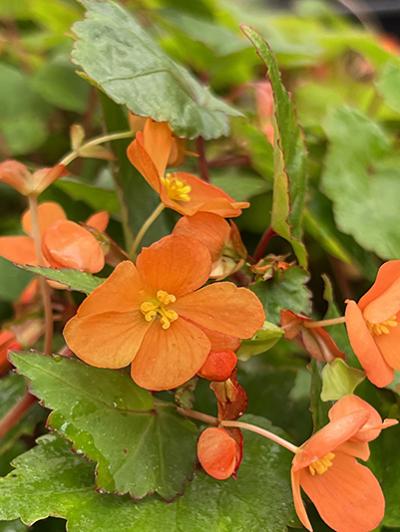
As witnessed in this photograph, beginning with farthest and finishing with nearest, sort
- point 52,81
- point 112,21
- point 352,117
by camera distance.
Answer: point 52,81 < point 352,117 < point 112,21

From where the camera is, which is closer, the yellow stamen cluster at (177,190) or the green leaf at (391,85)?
the yellow stamen cluster at (177,190)

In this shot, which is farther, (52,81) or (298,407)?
(52,81)

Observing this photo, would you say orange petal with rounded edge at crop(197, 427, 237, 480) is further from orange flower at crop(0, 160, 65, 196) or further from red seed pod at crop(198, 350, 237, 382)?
orange flower at crop(0, 160, 65, 196)

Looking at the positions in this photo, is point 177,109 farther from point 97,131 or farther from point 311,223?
point 97,131

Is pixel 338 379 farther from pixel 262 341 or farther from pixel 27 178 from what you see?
pixel 27 178

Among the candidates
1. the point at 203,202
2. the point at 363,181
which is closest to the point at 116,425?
the point at 203,202

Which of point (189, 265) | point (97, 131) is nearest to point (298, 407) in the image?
point (189, 265)

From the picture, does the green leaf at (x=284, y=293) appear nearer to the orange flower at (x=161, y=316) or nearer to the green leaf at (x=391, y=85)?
the orange flower at (x=161, y=316)

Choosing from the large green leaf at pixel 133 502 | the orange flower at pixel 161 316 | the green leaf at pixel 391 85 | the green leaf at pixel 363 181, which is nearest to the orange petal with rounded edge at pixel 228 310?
the orange flower at pixel 161 316
